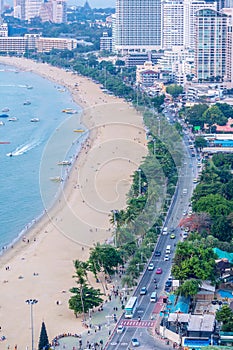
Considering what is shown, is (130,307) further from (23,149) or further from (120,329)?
(23,149)

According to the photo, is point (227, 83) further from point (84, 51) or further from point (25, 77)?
point (84, 51)

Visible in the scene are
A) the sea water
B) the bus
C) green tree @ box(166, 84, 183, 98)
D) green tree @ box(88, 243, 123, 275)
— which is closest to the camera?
the bus

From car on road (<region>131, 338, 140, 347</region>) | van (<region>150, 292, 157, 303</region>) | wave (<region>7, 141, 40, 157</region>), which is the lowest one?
car on road (<region>131, 338, 140, 347</region>)

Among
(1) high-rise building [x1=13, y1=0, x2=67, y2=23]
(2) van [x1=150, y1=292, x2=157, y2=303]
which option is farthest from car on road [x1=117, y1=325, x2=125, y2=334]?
(1) high-rise building [x1=13, y1=0, x2=67, y2=23]

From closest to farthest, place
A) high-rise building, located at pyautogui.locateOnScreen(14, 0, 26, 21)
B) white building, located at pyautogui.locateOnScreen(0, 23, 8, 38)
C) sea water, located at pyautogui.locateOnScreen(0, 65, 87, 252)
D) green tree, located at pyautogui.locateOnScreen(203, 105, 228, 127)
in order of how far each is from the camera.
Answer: sea water, located at pyautogui.locateOnScreen(0, 65, 87, 252)
green tree, located at pyautogui.locateOnScreen(203, 105, 228, 127)
white building, located at pyautogui.locateOnScreen(0, 23, 8, 38)
high-rise building, located at pyautogui.locateOnScreen(14, 0, 26, 21)

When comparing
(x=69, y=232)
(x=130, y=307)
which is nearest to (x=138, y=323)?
(x=130, y=307)

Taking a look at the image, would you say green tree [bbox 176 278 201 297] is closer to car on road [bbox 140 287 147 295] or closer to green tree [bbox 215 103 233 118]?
car on road [bbox 140 287 147 295]
